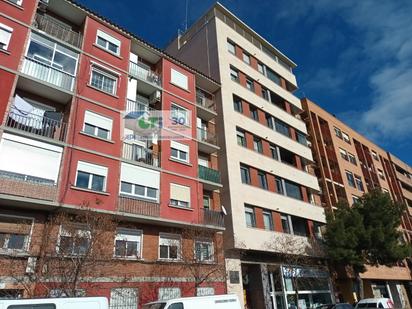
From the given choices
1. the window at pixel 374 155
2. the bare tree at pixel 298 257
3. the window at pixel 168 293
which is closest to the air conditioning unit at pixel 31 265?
the window at pixel 168 293

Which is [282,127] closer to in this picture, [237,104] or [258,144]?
[258,144]

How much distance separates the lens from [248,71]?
Result: 29250 mm

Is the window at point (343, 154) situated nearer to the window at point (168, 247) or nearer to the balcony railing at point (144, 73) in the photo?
the balcony railing at point (144, 73)

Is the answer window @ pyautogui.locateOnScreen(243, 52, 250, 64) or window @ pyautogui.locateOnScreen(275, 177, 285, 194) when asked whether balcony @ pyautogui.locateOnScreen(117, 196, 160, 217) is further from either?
window @ pyautogui.locateOnScreen(243, 52, 250, 64)

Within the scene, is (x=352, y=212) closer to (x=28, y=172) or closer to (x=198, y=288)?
(x=198, y=288)

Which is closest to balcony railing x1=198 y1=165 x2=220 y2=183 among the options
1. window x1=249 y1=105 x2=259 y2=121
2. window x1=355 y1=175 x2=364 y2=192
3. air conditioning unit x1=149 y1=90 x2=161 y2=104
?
air conditioning unit x1=149 y1=90 x2=161 y2=104

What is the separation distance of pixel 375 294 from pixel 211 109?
2385 centimetres

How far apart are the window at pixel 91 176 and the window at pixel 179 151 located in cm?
479

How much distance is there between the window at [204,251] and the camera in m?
18.2

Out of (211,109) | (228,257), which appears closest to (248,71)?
(211,109)

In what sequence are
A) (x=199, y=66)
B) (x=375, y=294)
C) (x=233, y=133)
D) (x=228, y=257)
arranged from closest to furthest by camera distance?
(x=228, y=257), (x=233, y=133), (x=199, y=66), (x=375, y=294)

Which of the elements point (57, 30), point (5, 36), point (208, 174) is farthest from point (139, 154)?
point (5, 36)

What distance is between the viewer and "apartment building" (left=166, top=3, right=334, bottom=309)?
21.7 meters

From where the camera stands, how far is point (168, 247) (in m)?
17.8
